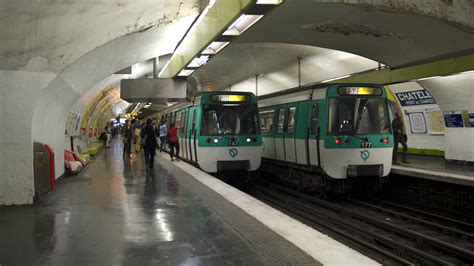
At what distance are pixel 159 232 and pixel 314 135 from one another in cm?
670

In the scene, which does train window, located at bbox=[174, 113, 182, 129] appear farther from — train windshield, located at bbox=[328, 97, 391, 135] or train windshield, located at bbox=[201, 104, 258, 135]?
train windshield, located at bbox=[328, 97, 391, 135]

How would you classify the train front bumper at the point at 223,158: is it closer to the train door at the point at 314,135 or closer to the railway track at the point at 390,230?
the railway track at the point at 390,230

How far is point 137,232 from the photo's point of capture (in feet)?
19.9

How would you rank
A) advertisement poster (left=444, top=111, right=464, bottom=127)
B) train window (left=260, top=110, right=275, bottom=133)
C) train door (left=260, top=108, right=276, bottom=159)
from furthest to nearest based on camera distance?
1. advertisement poster (left=444, top=111, right=464, bottom=127)
2. train window (left=260, top=110, right=275, bottom=133)
3. train door (left=260, top=108, right=276, bottom=159)

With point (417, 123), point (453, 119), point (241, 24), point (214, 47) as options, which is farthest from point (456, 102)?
point (241, 24)

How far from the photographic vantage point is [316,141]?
38.7 feet

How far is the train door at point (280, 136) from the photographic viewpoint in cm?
1414

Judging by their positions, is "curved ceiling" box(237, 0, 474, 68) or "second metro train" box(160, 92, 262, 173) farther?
"second metro train" box(160, 92, 262, 173)

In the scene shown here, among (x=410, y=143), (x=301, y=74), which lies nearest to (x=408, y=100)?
(x=410, y=143)

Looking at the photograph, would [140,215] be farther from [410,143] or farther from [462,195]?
[410,143]

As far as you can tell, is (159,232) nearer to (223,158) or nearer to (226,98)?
Answer: (223,158)

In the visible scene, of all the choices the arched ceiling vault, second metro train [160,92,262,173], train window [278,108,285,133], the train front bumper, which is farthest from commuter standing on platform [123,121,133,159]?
train window [278,108,285,133]

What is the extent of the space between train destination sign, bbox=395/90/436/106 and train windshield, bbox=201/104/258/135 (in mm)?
8051

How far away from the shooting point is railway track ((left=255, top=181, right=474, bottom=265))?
25.5 feet
